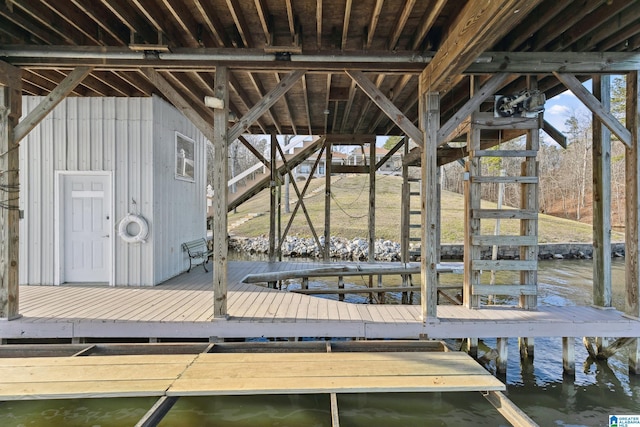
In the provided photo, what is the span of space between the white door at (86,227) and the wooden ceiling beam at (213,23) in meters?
3.67

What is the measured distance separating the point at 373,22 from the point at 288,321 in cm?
366

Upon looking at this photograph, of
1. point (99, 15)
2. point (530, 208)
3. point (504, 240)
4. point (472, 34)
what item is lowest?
point (504, 240)

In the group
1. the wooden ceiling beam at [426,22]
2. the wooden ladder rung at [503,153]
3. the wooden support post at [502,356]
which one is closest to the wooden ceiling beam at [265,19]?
the wooden ceiling beam at [426,22]

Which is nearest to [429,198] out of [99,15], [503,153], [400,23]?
[503,153]

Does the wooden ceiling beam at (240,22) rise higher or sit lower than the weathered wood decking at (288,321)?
higher

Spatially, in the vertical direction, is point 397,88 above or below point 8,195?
above

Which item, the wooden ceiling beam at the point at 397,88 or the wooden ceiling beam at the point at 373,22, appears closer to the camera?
the wooden ceiling beam at the point at 373,22

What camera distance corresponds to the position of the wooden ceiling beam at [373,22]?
370cm

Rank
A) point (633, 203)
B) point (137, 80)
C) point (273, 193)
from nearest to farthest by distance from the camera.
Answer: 1. point (633, 203)
2. point (137, 80)
3. point (273, 193)

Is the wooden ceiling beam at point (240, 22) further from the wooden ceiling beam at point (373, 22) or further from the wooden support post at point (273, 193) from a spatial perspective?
the wooden support post at point (273, 193)

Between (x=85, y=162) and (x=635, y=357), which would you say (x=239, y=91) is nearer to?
(x=85, y=162)

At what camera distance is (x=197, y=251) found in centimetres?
856

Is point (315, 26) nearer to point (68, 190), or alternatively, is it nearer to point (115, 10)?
point (115, 10)

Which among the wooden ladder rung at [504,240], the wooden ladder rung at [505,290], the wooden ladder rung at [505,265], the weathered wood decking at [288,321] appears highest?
the wooden ladder rung at [504,240]
